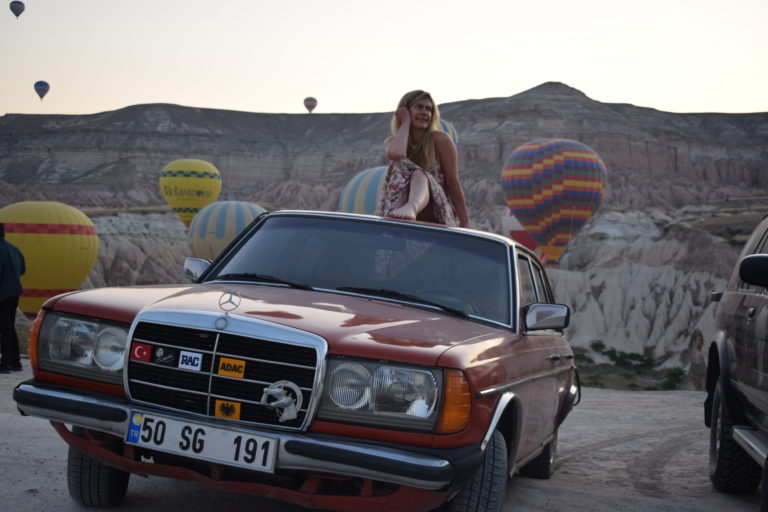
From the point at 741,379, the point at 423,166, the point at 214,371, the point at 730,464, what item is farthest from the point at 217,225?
the point at 214,371

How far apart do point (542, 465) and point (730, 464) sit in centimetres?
115

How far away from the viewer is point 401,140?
6168mm

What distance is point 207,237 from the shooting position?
4731cm

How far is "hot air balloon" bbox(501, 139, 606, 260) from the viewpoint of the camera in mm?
43688

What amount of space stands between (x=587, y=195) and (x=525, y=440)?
4026 cm

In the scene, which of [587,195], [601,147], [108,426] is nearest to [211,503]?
[108,426]

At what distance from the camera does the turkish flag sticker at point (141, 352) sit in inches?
151

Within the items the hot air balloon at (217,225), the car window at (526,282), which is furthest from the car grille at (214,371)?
the hot air balloon at (217,225)

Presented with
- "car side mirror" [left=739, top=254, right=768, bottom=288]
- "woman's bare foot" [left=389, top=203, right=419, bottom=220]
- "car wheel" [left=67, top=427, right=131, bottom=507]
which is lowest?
"car wheel" [left=67, top=427, right=131, bottom=507]

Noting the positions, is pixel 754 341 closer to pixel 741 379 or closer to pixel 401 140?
pixel 741 379

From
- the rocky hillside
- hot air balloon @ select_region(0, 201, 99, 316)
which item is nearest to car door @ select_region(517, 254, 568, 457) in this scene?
hot air balloon @ select_region(0, 201, 99, 316)

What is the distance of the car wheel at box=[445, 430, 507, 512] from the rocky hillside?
51187 mm

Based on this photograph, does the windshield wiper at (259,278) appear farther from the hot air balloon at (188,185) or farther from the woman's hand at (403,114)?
the hot air balloon at (188,185)

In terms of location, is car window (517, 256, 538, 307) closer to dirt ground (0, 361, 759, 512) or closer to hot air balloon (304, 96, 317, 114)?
dirt ground (0, 361, 759, 512)
